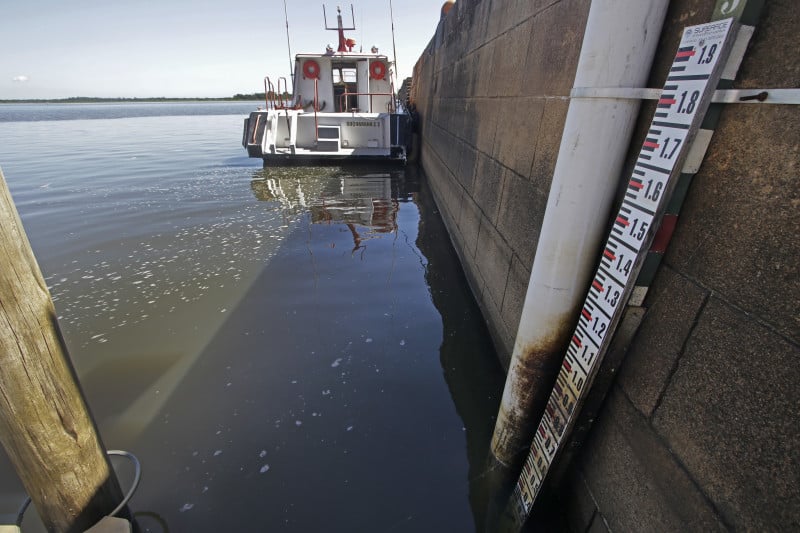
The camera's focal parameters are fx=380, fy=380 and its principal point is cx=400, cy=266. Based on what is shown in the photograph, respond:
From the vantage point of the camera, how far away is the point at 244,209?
8.29 m

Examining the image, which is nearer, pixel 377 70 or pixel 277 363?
pixel 277 363

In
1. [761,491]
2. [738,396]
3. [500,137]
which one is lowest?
[761,491]

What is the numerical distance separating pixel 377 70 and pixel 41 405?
14.0 metres

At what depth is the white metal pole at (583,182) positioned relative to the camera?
141 cm

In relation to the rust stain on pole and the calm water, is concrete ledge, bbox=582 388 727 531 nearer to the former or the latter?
the rust stain on pole

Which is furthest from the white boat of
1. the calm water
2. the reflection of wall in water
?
the calm water

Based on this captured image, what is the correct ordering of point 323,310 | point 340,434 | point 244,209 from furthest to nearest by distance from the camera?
point 244,209, point 323,310, point 340,434

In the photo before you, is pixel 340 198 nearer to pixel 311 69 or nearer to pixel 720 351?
pixel 311 69

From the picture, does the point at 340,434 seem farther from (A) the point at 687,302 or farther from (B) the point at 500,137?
(B) the point at 500,137

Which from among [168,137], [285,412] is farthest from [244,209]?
[168,137]

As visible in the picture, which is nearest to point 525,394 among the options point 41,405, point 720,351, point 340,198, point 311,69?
point 720,351

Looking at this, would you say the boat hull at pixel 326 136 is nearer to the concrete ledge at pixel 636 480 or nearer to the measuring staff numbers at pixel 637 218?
the measuring staff numbers at pixel 637 218

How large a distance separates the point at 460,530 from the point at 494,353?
169 cm

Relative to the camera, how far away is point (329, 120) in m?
12.0
